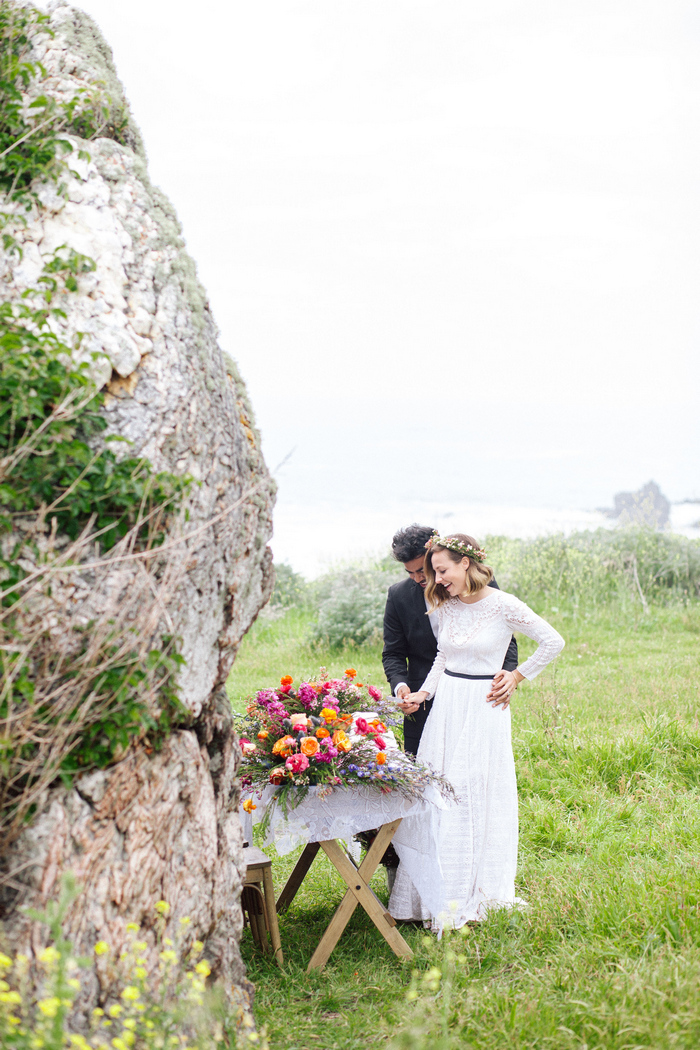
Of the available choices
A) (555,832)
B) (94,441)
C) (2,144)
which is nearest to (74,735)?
(94,441)

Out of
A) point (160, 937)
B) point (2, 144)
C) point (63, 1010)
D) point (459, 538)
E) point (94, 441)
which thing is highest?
point (2, 144)

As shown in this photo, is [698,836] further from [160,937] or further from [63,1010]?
[63,1010]

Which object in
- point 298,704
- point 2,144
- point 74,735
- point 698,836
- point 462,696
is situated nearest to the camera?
point 74,735

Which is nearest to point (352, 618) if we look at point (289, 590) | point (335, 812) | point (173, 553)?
point (289, 590)

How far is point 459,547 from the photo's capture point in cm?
455

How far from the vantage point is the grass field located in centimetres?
321

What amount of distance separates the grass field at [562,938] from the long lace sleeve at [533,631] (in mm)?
1191

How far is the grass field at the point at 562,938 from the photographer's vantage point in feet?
10.5

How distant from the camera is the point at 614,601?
12.8 meters

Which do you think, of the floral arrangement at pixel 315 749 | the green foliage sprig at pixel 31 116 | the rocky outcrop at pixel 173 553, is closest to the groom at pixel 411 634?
the floral arrangement at pixel 315 749

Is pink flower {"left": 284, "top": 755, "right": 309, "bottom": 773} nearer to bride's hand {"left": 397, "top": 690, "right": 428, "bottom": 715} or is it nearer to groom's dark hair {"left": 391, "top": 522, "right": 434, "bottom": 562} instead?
bride's hand {"left": 397, "top": 690, "right": 428, "bottom": 715}

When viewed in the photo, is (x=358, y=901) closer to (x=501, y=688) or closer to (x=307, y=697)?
(x=307, y=697)

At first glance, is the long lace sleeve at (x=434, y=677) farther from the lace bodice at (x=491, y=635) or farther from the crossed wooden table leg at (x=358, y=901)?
the crossed wooden table leg at (x=358, y=901)

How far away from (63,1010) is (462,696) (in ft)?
9.53
